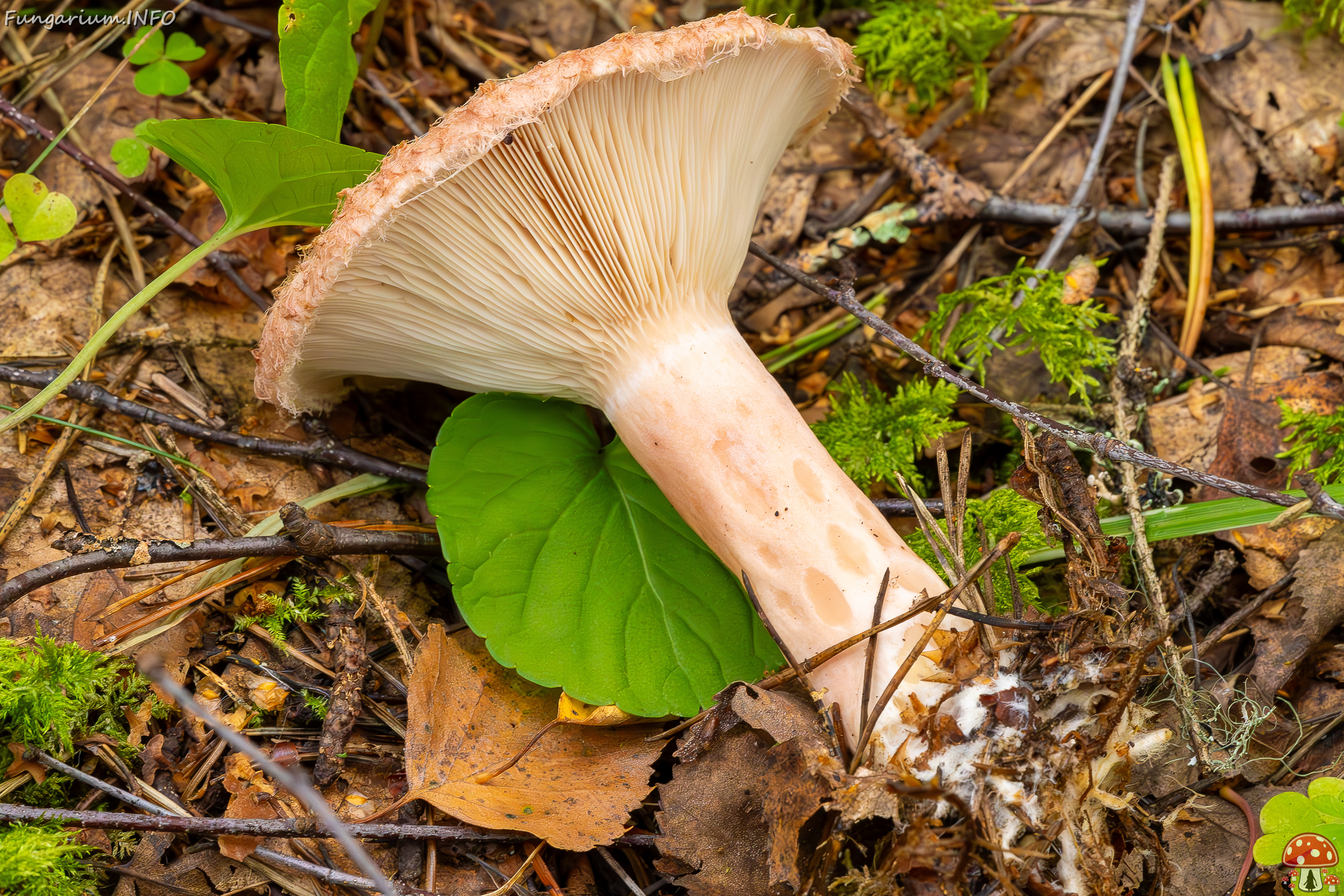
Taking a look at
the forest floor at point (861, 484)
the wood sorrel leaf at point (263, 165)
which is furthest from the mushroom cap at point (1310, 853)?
the wood sorrel leaf at point (263, 165)

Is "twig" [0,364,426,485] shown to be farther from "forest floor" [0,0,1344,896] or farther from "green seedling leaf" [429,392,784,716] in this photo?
"green seedling leaf" [429,392,784,716]

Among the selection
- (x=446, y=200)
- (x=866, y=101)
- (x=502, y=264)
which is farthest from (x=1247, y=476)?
(x=446, y=200)

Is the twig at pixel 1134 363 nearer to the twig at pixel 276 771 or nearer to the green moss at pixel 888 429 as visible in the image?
the green moss at pixel 888 429

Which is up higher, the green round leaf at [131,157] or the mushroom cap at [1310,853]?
the green round leaf at [131,157]

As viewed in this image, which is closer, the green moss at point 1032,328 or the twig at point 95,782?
the twig at point 95,782

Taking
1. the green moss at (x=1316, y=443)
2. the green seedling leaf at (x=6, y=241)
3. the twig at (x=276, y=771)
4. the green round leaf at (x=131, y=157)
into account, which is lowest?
the green moss at (x=1316, y=443)

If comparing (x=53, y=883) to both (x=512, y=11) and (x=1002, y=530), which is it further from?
(x=512, y=11)

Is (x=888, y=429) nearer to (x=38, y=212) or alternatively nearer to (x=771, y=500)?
(x=771, y=500)

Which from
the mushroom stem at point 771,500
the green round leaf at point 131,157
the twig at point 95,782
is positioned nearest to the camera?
the twig at point 95,782

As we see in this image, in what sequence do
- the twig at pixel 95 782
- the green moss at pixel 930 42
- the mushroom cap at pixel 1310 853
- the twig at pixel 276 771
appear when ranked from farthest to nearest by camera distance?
the green moss at pixel 930 42 → the twig at pixel 95 782 → the mushroom cap at pixel 1310 853 → the twig at pixel 276 771
